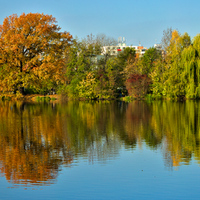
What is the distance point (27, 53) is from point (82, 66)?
10.5 m

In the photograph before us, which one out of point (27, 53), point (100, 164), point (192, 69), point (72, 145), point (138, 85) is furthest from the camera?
point (138, 85)

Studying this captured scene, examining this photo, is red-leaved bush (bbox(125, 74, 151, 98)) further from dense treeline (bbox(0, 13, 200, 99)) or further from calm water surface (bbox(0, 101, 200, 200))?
calm water surface (bbox(0, 101, 200, 200))

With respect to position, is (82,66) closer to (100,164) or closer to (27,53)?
(27,53)

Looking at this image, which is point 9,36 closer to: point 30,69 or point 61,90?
point 30,69

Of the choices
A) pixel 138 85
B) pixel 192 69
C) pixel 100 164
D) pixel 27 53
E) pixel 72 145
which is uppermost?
pixel 27 53

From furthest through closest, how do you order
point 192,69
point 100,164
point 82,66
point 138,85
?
point 82,66 < point 138,85 < point 192,69 < point 100,164

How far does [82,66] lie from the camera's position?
181ft

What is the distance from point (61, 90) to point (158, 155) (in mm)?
45274

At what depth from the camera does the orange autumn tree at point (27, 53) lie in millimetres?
45688

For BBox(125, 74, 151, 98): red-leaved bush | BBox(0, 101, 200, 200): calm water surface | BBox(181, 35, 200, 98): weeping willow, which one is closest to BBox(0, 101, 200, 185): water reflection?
BBox(0, 101, 200, 200): calm water surface

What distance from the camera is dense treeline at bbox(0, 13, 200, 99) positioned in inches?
1800

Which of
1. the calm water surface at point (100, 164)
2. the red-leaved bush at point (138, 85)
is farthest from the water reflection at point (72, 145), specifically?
the red-leaved bush at point (138, 85)

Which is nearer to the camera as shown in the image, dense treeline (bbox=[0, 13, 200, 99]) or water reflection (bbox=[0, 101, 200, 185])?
water reflection (bbox=[0, 101, 200, 185])

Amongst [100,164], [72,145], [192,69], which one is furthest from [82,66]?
[100,164]
